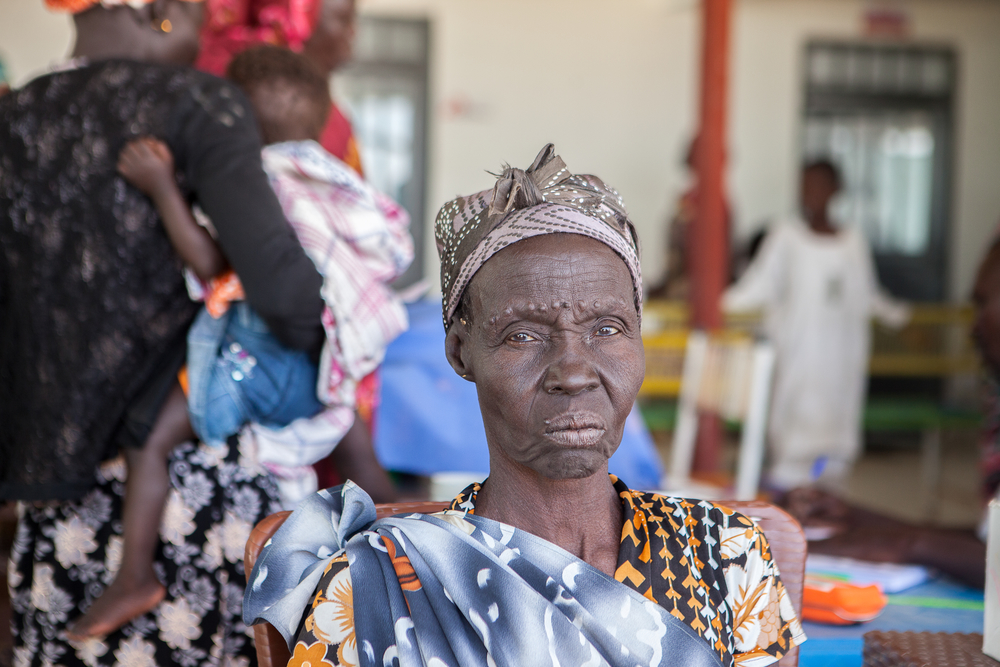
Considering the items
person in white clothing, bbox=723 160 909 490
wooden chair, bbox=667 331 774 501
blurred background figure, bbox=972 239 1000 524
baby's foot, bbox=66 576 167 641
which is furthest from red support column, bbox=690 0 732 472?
baby's foot, bbox=66 576 167 641

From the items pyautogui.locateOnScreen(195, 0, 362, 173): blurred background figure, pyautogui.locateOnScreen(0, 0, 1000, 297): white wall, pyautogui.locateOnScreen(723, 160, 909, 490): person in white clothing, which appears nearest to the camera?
pyautogui.locateOnScreen(195, 0, 362, 173): blurred background figure

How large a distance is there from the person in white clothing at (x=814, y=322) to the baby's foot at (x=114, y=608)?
4.43 meters

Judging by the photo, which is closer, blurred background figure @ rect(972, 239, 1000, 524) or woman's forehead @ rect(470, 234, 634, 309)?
woman's forehead @ rect(470, 234, 634, 309)

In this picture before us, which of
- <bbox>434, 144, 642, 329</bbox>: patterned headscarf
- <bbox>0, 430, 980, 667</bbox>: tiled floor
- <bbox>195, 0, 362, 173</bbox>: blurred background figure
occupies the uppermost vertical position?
<bbox>195, 0, 362, 173</bbox>: blurred background figure

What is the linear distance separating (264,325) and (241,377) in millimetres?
110

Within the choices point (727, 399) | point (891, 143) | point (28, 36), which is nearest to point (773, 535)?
point (727, 399)

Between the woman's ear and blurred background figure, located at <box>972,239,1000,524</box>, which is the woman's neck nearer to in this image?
the woman's ear

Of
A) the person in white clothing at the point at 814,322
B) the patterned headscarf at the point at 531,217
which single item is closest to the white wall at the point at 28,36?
the person in white clothing at the point at 814,322

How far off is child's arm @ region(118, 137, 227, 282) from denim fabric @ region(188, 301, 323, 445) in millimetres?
117

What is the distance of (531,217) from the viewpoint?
1190 mm

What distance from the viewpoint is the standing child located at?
1.70 metres

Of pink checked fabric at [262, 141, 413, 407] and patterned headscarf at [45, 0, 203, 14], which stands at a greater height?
patterned headscarf at [45, 0, 203, 14]

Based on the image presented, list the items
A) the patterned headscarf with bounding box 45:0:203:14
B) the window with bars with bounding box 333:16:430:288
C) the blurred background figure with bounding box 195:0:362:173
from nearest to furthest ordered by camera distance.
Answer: the patterned headscarf with bounding box 45:0:203:14 < the blurred background figure with bounding box 195:0:362:173 < the window with bars with bounding box 333:16:430:288

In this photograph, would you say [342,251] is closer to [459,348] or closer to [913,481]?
[459,348]
